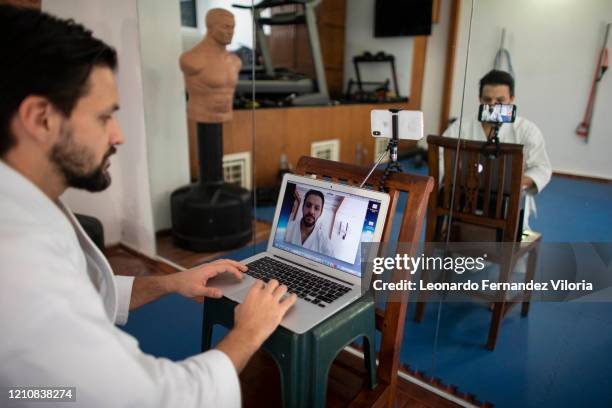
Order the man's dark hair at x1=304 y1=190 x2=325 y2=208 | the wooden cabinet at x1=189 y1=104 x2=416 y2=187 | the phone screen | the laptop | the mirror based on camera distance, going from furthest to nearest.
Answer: the wooden cabinet at x1=189 y1=104 x2=416 y2=187 → the phone screen → the mirror → the man's dark hair at x1=304 y1=190 x2=325 y2=208 → the laptop

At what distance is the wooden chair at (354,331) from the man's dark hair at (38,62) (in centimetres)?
62

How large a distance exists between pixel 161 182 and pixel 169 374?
2358 mm

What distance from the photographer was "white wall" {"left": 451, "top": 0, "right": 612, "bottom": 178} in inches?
47.5

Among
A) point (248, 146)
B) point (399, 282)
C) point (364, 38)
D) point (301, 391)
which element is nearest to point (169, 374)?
point (301, 391)

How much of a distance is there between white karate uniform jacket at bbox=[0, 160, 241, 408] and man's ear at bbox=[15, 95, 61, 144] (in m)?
0.07

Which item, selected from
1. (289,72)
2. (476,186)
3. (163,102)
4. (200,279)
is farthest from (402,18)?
(289,72)

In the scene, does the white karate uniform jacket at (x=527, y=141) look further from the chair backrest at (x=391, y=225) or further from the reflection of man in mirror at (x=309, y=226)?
the reflection of man in mirror at (x=309, y=226)

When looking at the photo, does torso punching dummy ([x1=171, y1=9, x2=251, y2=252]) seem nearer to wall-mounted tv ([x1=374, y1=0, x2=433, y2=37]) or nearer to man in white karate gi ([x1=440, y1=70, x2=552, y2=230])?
wall-mounted tv ([x1=374, y1=0, x2=433, y2=37])

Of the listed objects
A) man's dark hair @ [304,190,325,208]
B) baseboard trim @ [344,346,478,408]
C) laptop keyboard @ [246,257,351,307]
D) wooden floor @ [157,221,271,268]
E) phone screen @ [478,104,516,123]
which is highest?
phone screen @ [478,104,516,123]

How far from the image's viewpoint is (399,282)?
109 cm

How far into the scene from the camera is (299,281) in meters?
1.10

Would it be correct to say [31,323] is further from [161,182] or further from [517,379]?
[161,182]

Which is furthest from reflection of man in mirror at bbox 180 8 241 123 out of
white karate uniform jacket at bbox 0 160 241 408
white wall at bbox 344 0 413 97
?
white karate uniform jacket at bbox 0 160 241 408

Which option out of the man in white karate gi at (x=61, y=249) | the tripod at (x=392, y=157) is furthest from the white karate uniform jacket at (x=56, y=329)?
the tripod at (x=392, y=157)
